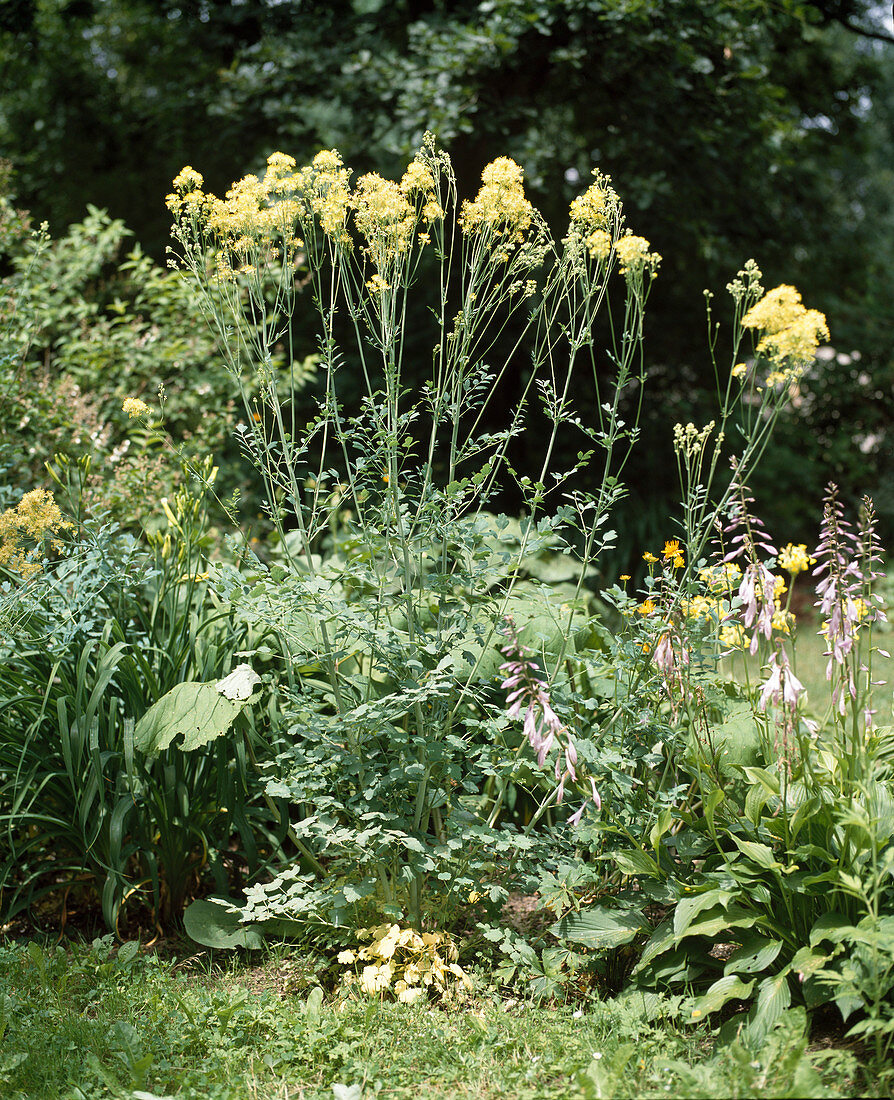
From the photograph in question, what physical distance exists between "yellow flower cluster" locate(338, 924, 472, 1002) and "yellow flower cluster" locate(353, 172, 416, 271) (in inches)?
71.6

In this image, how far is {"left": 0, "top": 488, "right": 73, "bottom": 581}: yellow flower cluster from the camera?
312 centimetres

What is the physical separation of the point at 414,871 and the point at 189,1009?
665 mm

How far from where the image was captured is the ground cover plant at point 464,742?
90.4 inches

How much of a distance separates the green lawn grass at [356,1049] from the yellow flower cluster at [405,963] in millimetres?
59

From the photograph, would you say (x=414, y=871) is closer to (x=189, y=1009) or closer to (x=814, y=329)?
(x=189, y=1009)

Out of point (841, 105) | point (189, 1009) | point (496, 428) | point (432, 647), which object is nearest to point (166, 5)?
point (496, 428)

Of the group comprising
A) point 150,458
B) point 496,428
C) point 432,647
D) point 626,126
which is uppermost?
point 626,126

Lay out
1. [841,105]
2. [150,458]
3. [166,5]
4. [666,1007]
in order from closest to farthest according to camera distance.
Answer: [666,1007]
[150,458]
[166,5]
[841,105]

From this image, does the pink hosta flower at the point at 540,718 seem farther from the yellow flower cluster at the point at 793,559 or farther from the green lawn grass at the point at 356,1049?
the yellow flower cluster at the point at 793,559

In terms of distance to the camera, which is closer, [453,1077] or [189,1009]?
[453,1077]

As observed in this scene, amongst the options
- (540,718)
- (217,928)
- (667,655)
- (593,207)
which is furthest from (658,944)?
(593,207)

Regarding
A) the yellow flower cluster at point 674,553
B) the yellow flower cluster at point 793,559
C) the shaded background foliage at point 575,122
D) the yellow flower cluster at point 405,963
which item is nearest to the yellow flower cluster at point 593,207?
the yellow flower cluster at point 674,553

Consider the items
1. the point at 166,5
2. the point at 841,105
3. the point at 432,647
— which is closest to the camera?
the point at 432,647

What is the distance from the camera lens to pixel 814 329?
7.44ft
